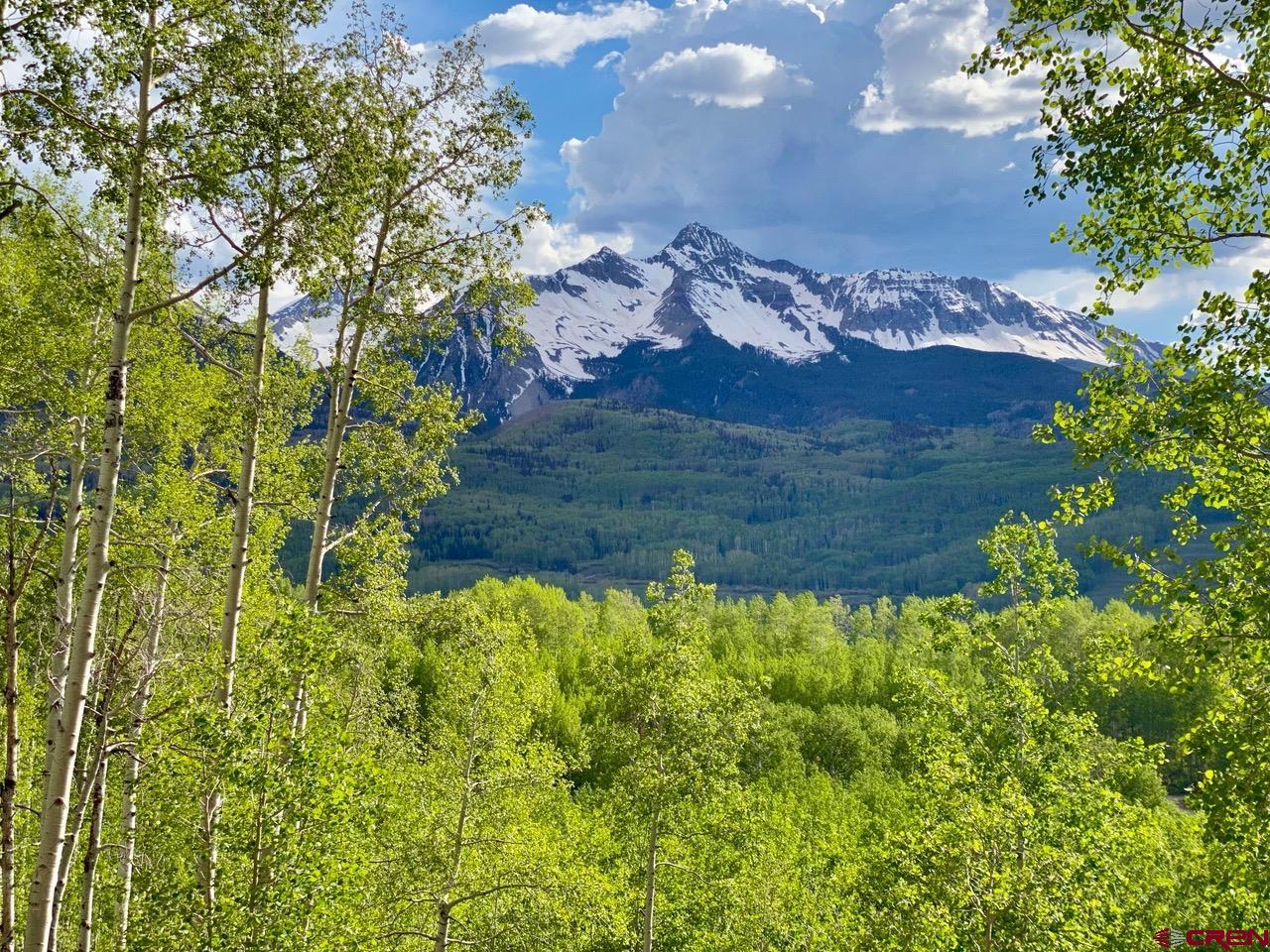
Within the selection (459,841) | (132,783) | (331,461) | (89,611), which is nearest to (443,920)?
(459,841)

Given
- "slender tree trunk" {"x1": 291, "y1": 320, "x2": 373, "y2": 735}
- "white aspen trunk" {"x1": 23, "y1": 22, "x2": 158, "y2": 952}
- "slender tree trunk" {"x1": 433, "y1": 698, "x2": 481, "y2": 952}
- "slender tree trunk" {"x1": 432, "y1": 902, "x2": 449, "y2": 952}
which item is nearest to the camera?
"white aspen trunk" {"x1": 23, "y1": 22, "x2": 158, "y2": 952}

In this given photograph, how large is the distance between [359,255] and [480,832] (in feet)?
52.5

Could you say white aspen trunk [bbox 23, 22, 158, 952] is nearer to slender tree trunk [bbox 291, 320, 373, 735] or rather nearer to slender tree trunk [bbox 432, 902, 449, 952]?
slender tree trunk [bbox 291, 320, 373, 735]

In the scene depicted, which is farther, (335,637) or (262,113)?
(335,637)

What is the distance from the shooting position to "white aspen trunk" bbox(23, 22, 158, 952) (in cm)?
838

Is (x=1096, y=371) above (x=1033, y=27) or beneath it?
beneath

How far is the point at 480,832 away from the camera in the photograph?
22.3m

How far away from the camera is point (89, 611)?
8.91 metres

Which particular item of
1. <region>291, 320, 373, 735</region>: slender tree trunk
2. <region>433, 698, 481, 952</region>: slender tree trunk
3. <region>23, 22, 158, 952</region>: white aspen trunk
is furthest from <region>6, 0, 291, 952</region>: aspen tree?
<region>433, 698, 481, 952</region>: slender tree trunk

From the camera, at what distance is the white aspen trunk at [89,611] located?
27.5 ft

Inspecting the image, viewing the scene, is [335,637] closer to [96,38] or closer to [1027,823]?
[96,38]

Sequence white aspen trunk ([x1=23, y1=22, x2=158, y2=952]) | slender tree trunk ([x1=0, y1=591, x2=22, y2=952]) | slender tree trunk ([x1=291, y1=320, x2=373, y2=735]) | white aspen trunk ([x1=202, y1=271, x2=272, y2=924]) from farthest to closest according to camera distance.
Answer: slender tree trunk ([x1=291, y1=320, x2=373, y2=735])
white aspen trunk ([x1=202, y1=271, x2=272, y2=924])
white aspen trunk ([x1=23, y1=22, x2=158, y2=952])
slender tree trunk ([x1=0, y1=591, x2=22, y2=952])

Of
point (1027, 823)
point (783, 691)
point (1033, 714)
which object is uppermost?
point (1033, 714)

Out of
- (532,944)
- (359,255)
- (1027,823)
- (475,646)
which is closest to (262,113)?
(359,255)
